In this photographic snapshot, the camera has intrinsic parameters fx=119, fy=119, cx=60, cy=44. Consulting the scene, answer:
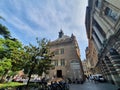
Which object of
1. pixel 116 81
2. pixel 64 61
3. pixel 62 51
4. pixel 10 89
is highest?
pixel 62 51

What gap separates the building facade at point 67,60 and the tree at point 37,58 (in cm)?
1464

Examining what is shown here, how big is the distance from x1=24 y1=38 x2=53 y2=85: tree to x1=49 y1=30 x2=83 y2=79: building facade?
1464 centimetres

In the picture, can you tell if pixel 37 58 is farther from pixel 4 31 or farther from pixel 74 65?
pixel 74 65

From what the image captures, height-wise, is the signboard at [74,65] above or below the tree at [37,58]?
above

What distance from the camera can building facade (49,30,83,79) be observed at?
34.7 meters

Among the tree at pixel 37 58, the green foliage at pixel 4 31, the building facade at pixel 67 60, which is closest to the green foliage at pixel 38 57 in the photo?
the tree at pixel 37 58

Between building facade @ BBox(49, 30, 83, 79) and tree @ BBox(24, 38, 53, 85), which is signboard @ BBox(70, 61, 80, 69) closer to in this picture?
building facade @ BBox(49, 30, 83, 79)

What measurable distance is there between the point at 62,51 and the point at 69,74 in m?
7.90

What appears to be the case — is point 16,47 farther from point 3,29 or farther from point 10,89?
point 10,89

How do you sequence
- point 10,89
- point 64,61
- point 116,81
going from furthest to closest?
1. point 64,61
2. point 116,81
3. point 10,89

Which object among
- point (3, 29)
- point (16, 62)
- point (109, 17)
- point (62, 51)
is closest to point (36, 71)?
point (16, 62)

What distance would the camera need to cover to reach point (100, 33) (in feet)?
88.6

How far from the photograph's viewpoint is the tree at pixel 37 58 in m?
20.7

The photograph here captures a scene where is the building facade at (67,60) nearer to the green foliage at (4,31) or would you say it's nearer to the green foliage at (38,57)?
the green foliage at (38,57)
